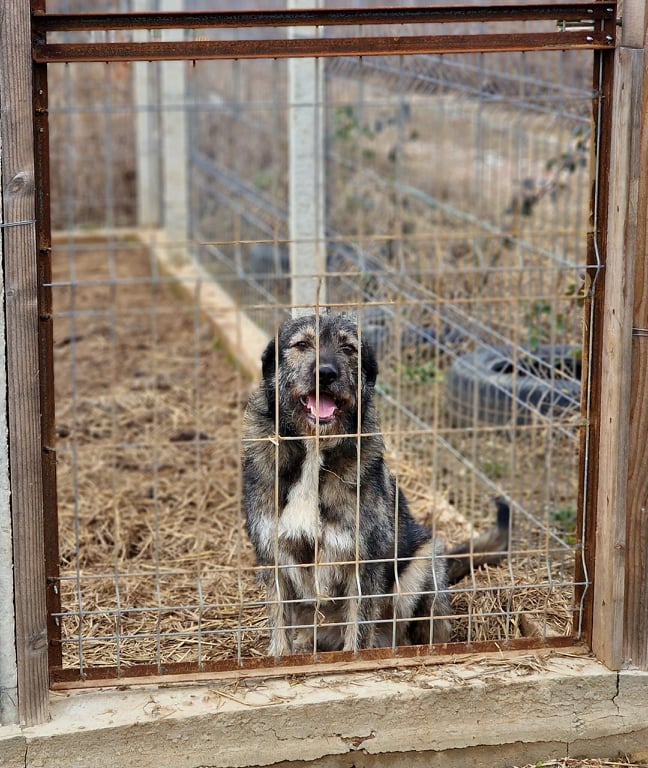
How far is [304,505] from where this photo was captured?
4.05m

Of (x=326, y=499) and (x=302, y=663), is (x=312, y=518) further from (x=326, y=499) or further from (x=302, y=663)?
(x=302, y=663)

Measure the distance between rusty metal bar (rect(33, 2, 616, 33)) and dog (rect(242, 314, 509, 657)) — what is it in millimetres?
Result: 1038

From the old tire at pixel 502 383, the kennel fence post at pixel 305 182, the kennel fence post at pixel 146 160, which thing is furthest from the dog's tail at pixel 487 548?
the kennel fence post at pixel 146 160

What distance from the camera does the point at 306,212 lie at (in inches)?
301

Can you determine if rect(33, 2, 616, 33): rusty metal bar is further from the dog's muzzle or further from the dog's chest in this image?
the dog's chest

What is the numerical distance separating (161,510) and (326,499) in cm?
224

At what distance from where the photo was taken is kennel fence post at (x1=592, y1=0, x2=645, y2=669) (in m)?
3.58

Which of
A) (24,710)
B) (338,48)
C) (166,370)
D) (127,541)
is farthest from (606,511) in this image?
(166,370)

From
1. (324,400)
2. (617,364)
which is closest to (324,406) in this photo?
(324,400)

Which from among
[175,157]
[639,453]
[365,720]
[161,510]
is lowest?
[365,720]

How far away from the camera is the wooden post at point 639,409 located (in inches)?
140

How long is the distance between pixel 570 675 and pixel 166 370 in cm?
538

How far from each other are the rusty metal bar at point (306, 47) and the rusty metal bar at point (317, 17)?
0.05m

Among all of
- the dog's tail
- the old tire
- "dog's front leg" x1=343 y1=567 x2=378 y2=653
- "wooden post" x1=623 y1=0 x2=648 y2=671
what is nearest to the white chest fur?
"dog's front leg" x1=343 y1=567 x2=378 y2=653
